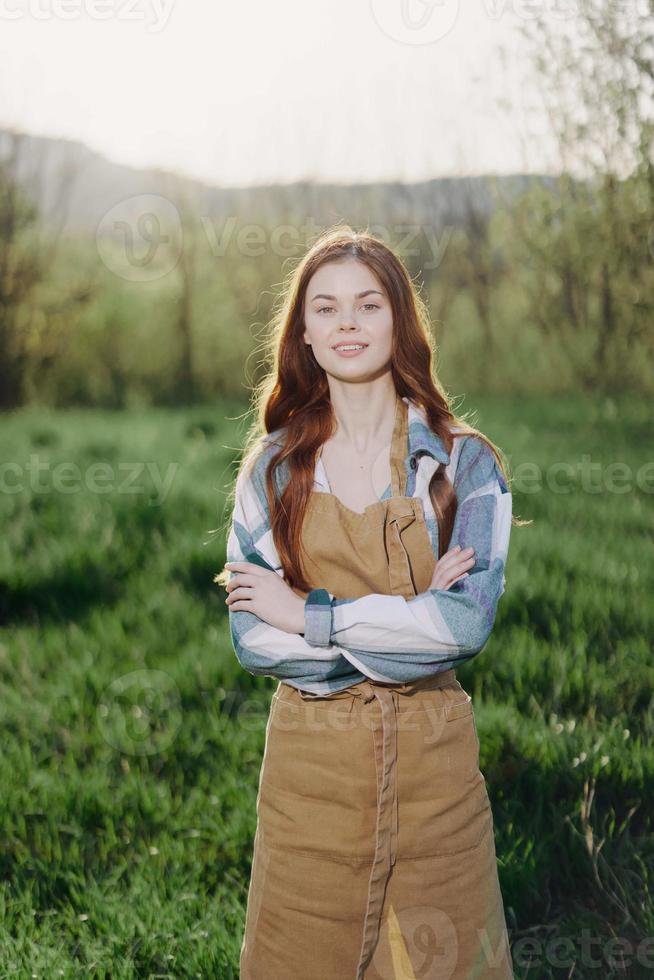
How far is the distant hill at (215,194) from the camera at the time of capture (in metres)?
7.98

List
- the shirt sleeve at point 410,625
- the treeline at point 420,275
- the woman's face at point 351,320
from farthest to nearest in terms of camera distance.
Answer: the treeline at point 420,275 → the woman's face at point 351,320 → the shirt sleeve at point 410,625

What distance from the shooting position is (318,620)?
1.81 meters

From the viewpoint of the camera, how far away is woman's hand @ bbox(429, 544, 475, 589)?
1.84 metres

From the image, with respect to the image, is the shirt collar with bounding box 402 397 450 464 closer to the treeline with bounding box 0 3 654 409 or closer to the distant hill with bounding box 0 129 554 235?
the treeline with bounding box 0 3 654 409

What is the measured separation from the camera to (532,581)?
4.15 meters

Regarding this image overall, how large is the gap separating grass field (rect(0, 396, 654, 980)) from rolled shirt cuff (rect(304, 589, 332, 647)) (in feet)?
3.45

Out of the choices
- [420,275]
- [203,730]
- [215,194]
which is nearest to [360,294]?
[203,730]

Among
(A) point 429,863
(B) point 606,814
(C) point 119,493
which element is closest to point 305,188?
(C) point 119,493

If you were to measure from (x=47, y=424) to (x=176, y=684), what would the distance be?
5.07 m

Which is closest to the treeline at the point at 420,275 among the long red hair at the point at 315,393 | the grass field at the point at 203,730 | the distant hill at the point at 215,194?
the distant hill at the point at 215,194

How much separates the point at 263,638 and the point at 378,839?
440mm

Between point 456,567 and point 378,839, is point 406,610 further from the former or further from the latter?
point 378,839

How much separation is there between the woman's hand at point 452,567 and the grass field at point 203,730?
3.61 feet

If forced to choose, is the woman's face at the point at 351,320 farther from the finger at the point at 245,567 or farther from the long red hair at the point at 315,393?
the finger at the point at 245,567
